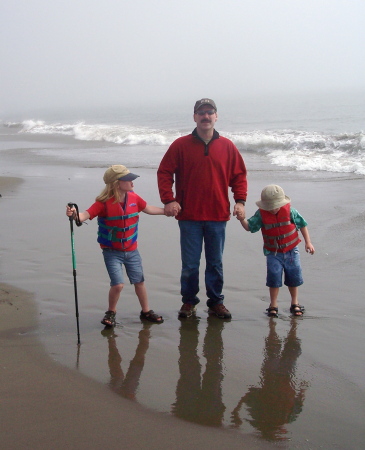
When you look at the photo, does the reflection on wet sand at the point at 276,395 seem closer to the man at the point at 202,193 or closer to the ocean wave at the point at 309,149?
the man at the point at 202,193

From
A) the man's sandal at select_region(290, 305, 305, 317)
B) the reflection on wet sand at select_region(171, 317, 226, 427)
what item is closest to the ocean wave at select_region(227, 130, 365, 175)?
the man's sandal at select_region(290, 305, 305, 317)

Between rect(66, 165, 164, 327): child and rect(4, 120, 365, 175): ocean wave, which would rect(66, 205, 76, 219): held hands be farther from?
rect(4, 120, 365, 175): ocean wave

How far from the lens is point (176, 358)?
3875 millimetres

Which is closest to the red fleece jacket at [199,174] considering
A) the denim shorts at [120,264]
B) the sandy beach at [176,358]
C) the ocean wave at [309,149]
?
the denim shorts at [120,264]

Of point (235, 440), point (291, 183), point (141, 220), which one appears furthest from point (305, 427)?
point (291, 183)

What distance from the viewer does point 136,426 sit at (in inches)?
114

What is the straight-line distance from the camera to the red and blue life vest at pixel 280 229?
4871 mm

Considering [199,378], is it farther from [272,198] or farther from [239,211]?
[272,198]

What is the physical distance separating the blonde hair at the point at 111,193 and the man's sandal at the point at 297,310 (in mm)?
1883

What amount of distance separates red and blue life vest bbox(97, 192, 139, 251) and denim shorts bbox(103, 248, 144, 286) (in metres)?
0.06

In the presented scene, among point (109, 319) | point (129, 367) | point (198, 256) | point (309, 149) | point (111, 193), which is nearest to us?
point (129, 367)

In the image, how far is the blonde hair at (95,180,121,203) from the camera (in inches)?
180

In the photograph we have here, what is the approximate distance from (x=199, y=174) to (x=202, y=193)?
0.17 meters

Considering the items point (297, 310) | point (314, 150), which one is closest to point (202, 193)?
point (297, 310)
